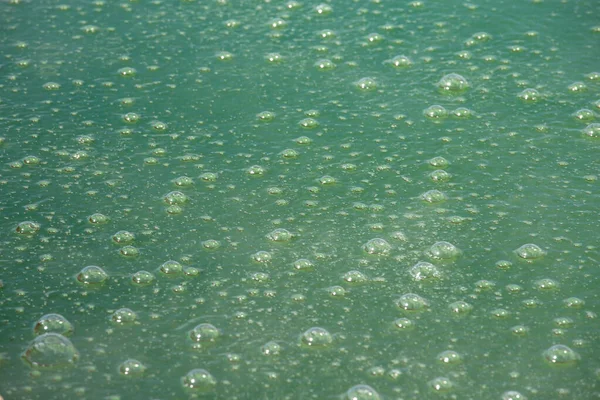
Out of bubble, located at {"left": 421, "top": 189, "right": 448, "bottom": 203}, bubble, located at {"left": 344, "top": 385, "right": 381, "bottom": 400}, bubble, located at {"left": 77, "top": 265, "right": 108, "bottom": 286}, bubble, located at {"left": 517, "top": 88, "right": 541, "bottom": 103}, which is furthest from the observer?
bubble, located at {"left": 517, "top": 88, "right": 541, "bottom": 103}

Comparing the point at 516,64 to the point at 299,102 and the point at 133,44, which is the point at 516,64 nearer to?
the point at 299,102

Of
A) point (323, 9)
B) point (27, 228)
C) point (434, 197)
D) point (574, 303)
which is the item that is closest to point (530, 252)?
point (574, 303)

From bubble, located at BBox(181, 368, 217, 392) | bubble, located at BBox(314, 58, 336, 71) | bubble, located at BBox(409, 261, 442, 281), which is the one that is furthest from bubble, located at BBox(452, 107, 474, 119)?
bubble, located at BBox(181, 368, 217, 392)

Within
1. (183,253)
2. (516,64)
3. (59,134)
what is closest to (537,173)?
(516,64)

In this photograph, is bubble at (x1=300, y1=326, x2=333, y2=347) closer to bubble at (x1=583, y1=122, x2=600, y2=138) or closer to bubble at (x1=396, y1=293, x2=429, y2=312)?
bubble at (x1=396, y1=293, x2=429, y2=312)

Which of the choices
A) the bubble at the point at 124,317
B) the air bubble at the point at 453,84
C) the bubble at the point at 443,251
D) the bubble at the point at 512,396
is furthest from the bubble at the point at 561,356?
the air bubble at the point at 453,84

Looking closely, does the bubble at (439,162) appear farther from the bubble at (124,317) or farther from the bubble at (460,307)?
the bubble at (124,317)
